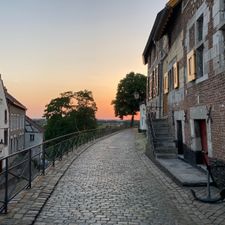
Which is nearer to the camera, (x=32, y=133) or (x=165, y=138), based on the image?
(x=165, y=138)

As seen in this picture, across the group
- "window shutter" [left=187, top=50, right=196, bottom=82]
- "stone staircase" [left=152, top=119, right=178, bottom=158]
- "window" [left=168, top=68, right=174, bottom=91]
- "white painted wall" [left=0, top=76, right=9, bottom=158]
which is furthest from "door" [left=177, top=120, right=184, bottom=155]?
"white painted wall" [left=0, top=76, right=9, bottom=158]

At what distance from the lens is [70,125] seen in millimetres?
60719

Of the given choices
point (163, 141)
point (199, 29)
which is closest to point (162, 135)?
point (163, 141)

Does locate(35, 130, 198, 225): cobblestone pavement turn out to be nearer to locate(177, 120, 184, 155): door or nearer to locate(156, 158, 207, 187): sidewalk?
locate(156, 158, 207, 187): sidewalk

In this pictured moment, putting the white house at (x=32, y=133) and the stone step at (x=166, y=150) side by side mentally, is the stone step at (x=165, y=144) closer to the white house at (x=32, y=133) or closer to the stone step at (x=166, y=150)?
the stone step at (x=166, y=150)

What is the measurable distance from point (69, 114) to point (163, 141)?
4824 cm

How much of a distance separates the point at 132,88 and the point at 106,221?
195 feet

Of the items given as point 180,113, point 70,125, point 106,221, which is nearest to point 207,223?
point 106,221

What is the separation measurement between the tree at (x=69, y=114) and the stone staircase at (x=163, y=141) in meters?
44.2

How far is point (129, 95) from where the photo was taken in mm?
64688

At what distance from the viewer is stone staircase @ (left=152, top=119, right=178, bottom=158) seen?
45.7ft

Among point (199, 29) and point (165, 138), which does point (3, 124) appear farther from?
point (199, 29)

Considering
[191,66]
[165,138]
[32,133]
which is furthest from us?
[32,133]

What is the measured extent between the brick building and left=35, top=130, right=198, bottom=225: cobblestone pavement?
1.83 metres
